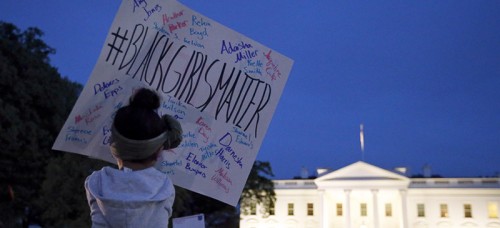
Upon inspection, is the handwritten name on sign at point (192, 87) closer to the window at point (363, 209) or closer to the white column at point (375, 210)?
the white column at point (375, 210)

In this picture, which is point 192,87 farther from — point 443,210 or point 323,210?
point 443,210

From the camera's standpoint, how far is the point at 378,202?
1997 inches

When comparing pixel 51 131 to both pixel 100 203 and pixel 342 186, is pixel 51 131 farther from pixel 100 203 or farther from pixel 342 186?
pixel 342 186

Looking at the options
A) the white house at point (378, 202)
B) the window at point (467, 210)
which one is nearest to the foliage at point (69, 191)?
the white house at point (378, 202)

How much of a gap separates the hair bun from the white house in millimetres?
46881

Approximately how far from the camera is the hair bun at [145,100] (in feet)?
6.77

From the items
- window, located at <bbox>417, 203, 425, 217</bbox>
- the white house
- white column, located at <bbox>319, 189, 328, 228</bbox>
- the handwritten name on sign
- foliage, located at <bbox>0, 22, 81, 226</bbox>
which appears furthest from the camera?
white column, located at <bbox>319, 189, 328, 228</bbox>

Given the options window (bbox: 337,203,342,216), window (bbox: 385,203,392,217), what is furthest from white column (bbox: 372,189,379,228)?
window (bbox: 337,203,342,216)

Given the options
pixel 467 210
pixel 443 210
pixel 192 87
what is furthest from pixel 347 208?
pixel 192 87

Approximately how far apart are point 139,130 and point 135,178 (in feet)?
0.60

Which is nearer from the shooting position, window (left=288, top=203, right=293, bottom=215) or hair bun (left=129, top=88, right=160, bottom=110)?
hair bun (left=129, top=88, right=160, bottom=110)

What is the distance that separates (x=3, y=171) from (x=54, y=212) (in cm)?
464

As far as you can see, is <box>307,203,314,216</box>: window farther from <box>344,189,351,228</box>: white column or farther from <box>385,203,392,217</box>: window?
<box>385,203,392,217</box>: window

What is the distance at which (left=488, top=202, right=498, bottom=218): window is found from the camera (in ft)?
154
